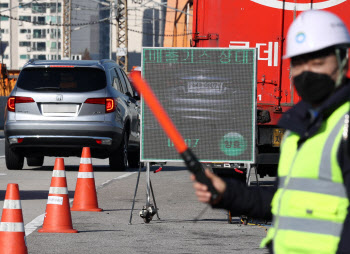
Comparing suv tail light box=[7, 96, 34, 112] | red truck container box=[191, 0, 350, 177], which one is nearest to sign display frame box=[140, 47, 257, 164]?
red truck container box=[191, 0, 350, 177]

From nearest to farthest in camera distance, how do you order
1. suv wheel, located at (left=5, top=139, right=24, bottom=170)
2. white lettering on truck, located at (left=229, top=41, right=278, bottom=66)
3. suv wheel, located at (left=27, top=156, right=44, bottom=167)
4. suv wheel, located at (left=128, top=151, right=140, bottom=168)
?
white lettering on truck, located at (left=229, top=41, right=278, bottom=66)
suv wheel, located at (left=5, top=139, right=24, bottom=170)
suv wheel, located at (left=27, top=156, right=44, bottom=167)
suv wheel, located at (left=128, top=151, right=140, bottom=168)

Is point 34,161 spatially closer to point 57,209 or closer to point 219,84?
point 219,84

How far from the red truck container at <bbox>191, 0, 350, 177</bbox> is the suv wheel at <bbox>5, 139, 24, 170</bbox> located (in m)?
5.65

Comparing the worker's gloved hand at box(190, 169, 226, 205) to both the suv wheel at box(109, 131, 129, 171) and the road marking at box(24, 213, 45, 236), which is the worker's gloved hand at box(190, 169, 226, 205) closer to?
the road marking at box(24, 213, 45, 236)

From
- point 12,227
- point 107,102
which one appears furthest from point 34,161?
point 12,227

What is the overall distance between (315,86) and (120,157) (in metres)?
15.4

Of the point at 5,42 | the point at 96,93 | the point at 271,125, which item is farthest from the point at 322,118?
the point at 5,42

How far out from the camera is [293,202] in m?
2.87

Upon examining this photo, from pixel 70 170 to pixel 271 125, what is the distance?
6188 millimetres

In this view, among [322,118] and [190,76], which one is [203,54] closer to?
[190,76]

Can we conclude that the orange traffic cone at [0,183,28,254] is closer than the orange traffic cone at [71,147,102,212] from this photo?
Yes

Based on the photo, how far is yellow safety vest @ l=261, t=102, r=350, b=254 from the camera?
2809mm

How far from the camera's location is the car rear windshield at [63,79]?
1717 cm

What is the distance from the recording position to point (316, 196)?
2.83 metres
